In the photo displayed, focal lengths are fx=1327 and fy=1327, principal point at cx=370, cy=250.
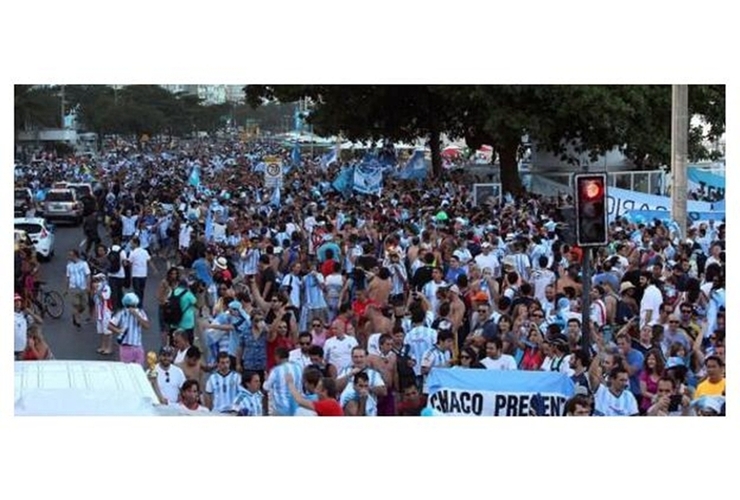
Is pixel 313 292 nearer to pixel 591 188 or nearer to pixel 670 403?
pixel 591 188

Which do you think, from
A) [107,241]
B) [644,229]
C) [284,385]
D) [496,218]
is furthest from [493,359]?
[107,241]

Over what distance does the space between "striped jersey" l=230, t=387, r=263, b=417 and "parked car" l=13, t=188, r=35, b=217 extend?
27318 millimetres

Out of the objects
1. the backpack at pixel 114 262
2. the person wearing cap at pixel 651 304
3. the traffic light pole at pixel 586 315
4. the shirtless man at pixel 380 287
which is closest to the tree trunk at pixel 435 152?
the backpack at pixel 114 262

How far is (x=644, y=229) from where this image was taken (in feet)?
65.0

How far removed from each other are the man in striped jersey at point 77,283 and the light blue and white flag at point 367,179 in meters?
14.3

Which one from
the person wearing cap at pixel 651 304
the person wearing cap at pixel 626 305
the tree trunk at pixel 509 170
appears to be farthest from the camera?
the tree trunk at pixel 509 170

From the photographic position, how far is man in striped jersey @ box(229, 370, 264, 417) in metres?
10.8

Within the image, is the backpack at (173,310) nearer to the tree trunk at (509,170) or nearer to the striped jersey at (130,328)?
the striped jersey at (130,328)

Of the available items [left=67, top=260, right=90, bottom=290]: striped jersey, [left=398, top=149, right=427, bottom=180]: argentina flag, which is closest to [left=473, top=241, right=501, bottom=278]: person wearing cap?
[left=67, top=260, right=90, bottom=290]: striped jersey

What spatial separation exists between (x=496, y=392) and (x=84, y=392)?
3.68 m

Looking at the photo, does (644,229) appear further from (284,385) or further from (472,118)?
(472,118)

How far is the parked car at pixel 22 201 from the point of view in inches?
1490

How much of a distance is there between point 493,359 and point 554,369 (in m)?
0.55

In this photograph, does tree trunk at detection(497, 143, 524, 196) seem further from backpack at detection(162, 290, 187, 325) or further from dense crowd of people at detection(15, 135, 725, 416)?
backpack at detection(162, 290, 187, 325)
